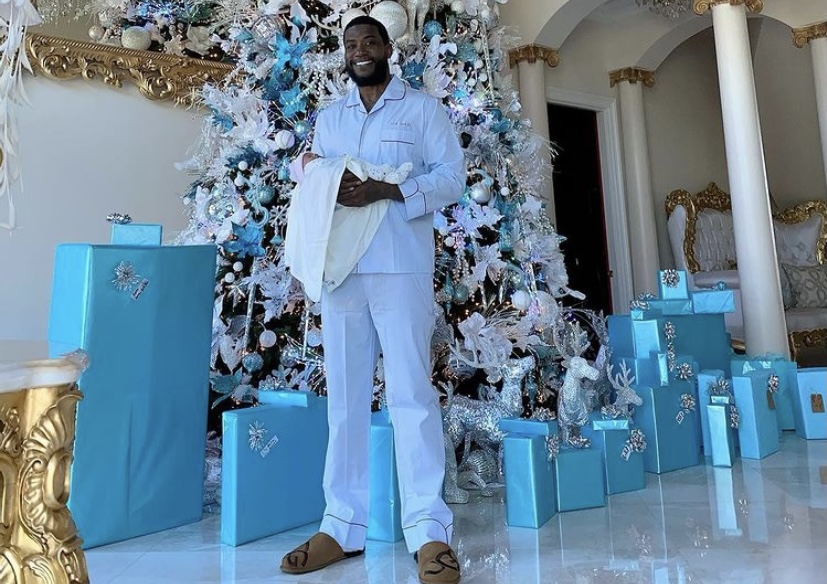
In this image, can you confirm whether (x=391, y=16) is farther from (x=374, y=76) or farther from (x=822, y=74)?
(x=822, y=74)

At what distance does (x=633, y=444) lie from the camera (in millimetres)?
2242

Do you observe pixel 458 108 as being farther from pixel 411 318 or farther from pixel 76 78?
pixel 76 78

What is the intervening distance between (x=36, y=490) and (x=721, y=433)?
95.4 inches

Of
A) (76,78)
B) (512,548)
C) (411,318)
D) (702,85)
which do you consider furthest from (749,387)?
(702,85)

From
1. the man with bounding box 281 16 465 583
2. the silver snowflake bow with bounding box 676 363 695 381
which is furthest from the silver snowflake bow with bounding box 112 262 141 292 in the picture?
the silver snowflake bow with bounding box 676 363 695 381

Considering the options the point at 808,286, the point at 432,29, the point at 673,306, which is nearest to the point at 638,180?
the point at 808,286

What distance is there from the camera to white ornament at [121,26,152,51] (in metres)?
3.26

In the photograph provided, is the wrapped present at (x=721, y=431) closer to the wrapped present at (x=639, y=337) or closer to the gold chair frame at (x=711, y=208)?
the wrapped present at (x=639, y=337)

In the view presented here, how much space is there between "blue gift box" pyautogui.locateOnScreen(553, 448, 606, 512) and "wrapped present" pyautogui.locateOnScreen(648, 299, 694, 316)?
1.10m

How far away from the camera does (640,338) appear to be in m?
2.69

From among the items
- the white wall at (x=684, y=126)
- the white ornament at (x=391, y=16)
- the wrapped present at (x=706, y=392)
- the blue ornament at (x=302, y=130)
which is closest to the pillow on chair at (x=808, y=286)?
the white wall at (x=684, y=126)

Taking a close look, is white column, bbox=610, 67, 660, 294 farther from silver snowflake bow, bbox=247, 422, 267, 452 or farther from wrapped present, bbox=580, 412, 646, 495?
silver snowflake bow, bbox=247, 422, 267, 452

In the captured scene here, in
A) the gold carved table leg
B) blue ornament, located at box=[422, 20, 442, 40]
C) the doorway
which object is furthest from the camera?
the doorway

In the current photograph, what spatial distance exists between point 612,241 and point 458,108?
349cm
